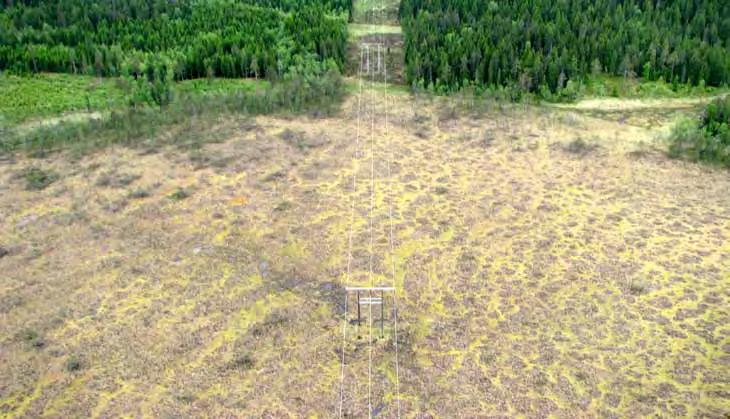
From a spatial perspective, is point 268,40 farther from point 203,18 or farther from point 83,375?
point 83,375

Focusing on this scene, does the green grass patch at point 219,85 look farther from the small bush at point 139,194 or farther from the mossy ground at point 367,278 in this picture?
the small bush at point 139,194

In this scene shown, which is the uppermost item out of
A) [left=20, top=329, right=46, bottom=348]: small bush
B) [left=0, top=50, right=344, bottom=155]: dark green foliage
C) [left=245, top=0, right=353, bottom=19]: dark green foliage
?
[left=245, top=0, right=353, bottom=19]: dark green foliage

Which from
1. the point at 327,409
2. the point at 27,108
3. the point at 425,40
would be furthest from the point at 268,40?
the point at 327,409

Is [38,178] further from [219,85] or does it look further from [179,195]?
[219,85]

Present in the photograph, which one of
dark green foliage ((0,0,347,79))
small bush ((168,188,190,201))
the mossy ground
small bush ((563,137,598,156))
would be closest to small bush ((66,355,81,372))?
the mossy ground

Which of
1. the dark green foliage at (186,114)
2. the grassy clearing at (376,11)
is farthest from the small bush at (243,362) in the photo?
the grassy clearing at (376,11)

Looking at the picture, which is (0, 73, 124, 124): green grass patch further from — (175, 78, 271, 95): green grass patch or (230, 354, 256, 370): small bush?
(230, 354, 256, 370): small bush

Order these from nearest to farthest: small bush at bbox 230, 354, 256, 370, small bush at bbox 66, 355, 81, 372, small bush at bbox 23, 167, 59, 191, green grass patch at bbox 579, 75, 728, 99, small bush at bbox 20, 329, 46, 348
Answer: small bush at bbox 66, 355, 81, 372 < small bush at bbox 230, 354, 256, 370 < small bush at bbox 20, 329, 46, 348 < small bush at bbox 23, 167, 59, 191 < green grass patch at bbox 579, 75, 728, 99
